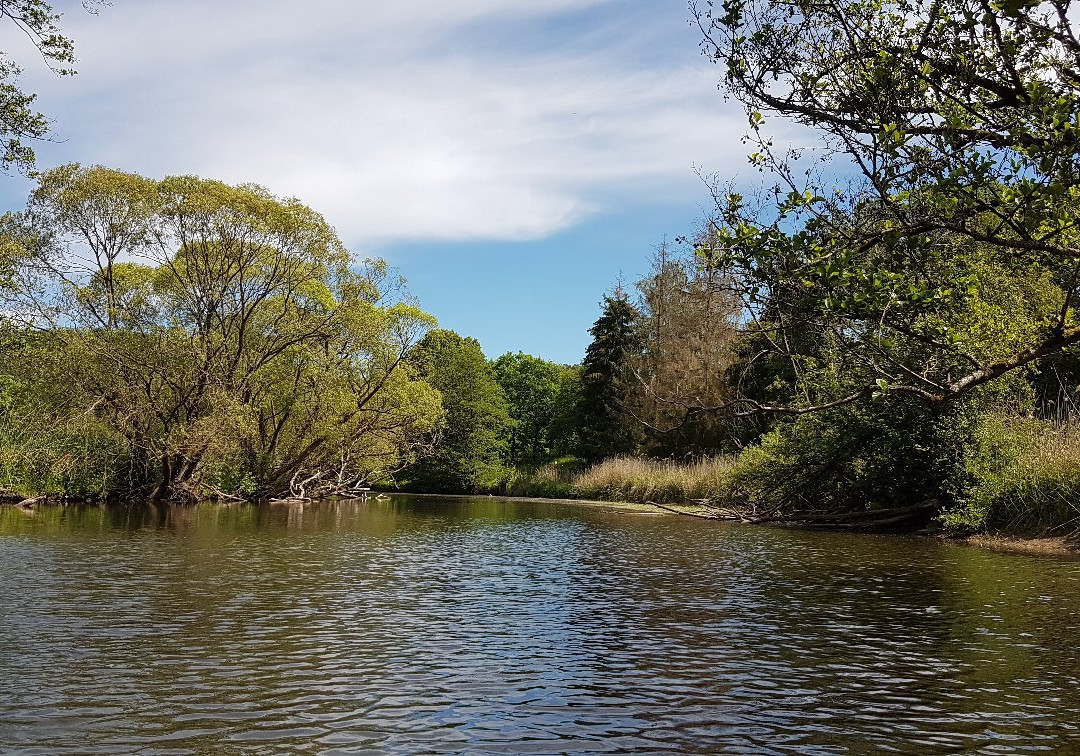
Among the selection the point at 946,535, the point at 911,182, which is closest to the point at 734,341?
the point at 946,535

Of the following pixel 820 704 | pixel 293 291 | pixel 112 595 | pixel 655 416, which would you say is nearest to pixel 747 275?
pixel 820 704

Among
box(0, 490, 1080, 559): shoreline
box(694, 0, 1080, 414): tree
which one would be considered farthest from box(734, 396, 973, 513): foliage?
box(694, 0, 1080, 414): tree

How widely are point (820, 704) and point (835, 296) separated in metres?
5.17

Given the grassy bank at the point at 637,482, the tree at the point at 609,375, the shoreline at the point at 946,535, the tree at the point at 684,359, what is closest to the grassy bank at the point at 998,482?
the shoreline at the point at 946,535

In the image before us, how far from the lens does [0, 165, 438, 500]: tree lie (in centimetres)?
3722

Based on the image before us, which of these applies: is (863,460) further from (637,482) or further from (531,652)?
(531,652)

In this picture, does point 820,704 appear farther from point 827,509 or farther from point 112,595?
point 827,509

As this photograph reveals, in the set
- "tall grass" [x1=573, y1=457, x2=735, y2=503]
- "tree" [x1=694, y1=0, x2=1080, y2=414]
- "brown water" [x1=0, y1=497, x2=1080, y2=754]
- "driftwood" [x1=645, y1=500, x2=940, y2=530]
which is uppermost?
"tree" [x1=694, y1=0, x2=1080, y2=414]

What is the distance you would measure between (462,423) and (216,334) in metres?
33.5

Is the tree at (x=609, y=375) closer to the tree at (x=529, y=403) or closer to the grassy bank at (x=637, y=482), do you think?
the grassy bank at (x=637, y=482)

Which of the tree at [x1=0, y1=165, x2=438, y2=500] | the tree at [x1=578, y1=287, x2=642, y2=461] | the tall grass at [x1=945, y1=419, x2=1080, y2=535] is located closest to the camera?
the tall grass at [x1=945, y1=419, x2=1080, y2=535]

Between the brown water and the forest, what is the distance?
309cm

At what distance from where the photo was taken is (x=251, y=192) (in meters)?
39.0

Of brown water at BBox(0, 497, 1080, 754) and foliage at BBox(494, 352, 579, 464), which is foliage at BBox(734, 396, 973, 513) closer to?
brown water at BBox(0, 497, 1080, 754)
